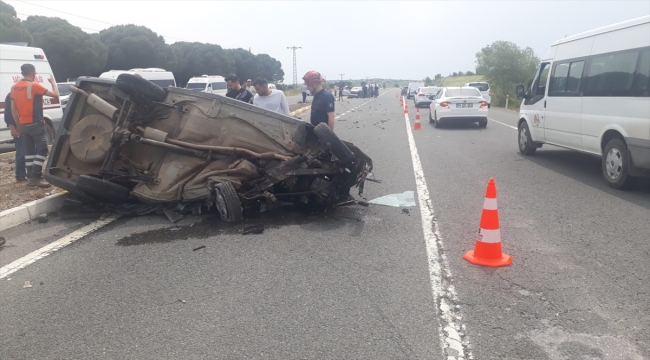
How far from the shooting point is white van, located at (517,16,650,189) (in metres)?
7.76

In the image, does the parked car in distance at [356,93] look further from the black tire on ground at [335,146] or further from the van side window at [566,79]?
the black tire on ground at [335,146]

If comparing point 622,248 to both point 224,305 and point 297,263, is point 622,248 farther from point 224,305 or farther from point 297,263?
point 224,305

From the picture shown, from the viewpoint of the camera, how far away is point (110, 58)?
4850cm

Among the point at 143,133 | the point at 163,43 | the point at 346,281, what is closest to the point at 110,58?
the point at 163,43

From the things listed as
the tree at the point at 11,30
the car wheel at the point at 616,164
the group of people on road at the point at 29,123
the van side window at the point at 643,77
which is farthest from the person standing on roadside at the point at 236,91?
the tree at the point at 11,30

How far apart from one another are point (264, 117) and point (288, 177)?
91 centimetres

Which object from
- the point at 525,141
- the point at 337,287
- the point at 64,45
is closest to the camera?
the point at 337,287

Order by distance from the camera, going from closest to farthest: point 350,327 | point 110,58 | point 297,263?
point 350,327, point 297,263, point 110,58

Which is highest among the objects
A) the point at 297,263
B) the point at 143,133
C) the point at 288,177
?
the point at 143,133

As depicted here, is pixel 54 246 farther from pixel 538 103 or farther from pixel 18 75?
pixel 538 103

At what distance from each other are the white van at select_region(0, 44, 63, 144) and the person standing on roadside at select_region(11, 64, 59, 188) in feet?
12.8

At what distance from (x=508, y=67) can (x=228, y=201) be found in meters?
40.3

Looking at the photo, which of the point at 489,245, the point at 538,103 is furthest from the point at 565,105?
the point at 489,245

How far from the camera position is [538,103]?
11180 millimetres
